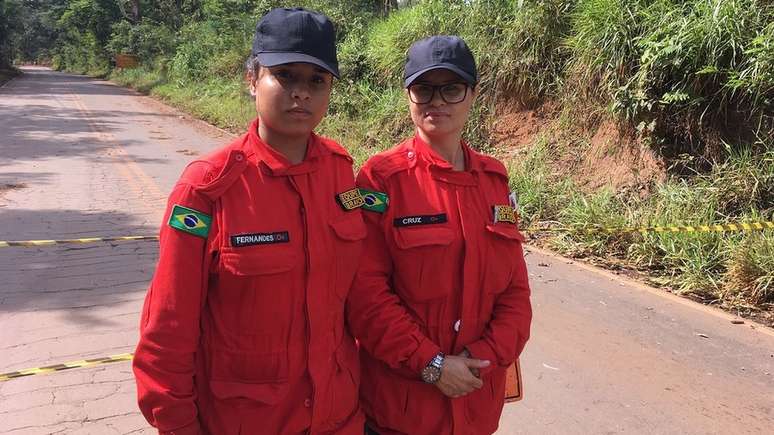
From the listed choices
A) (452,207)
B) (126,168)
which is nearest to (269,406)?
(452,207)

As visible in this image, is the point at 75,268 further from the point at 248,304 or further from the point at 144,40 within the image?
the point at 144,40

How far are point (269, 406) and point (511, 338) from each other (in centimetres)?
73

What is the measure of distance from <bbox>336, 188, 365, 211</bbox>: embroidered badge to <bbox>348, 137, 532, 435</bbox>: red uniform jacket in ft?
0.24

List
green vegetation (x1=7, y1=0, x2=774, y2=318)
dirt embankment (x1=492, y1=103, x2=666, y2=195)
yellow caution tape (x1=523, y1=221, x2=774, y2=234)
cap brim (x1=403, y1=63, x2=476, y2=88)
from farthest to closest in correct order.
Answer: dirt embankment (x1=492, y1=103, x2=666, y2=195), green vegetation (x1=7, y1=0, x2=774, y2=318), yellow caution tape (x1=523, y1=221, x2=774, y2=234), cap brim (x1=403, y1=63, x2=476, y2=88)

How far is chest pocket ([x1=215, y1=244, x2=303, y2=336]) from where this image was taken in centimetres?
142

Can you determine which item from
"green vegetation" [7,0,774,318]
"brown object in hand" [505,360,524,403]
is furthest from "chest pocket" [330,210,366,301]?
"green vegetation" [7,0,774,318]

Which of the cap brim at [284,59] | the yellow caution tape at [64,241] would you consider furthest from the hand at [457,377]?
the yellow caution tape at [64,241]

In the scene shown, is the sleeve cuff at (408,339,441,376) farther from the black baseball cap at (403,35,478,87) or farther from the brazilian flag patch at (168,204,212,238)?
the black baseball cap at (403,35,478,87)

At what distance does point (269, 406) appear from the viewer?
1.49 metres

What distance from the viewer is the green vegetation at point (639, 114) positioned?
198 inches

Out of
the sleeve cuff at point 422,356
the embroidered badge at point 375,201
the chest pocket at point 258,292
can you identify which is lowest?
the sleeve cuff at point 422,356

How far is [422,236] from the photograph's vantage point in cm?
167

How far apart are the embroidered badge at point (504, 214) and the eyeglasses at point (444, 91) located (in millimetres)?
352

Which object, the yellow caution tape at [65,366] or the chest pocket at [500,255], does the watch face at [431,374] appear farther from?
the yellow caution tape at [65,366]
